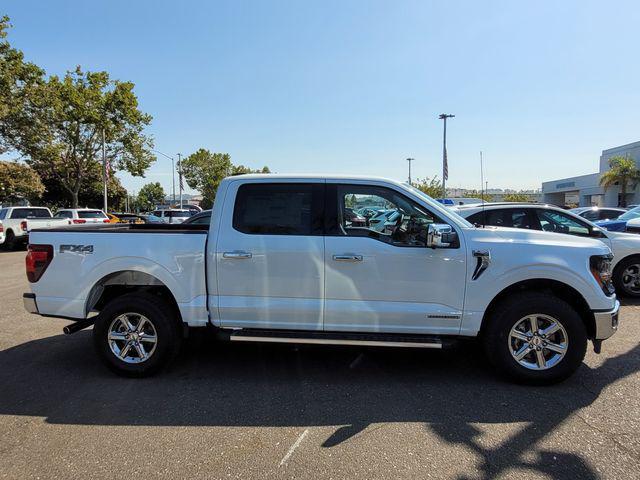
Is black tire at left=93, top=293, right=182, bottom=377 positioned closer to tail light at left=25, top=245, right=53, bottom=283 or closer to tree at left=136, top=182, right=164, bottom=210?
tail light at left=25, top=245, right=53, bottom=283

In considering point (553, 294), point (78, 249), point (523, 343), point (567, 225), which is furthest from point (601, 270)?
point (78, 249)

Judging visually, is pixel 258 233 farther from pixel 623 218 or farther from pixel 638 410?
pixel 623 218

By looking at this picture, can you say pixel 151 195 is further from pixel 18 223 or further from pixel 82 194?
pixel 18 223

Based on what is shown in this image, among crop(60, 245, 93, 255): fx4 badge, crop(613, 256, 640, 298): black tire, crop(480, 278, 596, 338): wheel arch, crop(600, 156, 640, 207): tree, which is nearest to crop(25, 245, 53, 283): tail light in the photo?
crop(60, 245, 93, 255): fx4 badge

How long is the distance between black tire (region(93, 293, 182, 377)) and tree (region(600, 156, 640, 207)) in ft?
145

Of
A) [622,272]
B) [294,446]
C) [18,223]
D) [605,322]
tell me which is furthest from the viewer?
[18,223]

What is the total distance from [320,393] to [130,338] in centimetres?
Result: 195

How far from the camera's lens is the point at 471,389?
4.11 meters

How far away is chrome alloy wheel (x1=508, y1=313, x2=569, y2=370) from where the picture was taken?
4113 millimetres

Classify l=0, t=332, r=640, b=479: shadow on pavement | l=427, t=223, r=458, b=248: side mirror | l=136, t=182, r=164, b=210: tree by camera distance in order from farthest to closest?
l=136, t=182, r=164, b=210: tree → l=427, t=223, r=458, b=248: side mirror → l=0, t=332, r=640, b=479: shadow on pavement

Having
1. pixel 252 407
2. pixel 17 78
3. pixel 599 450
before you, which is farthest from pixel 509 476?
pixel 17 78

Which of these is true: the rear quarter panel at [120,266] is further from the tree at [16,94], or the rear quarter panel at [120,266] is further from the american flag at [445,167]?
the american flag at [445,167]

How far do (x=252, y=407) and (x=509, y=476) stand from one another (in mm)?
A: 2005

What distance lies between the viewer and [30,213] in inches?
737
